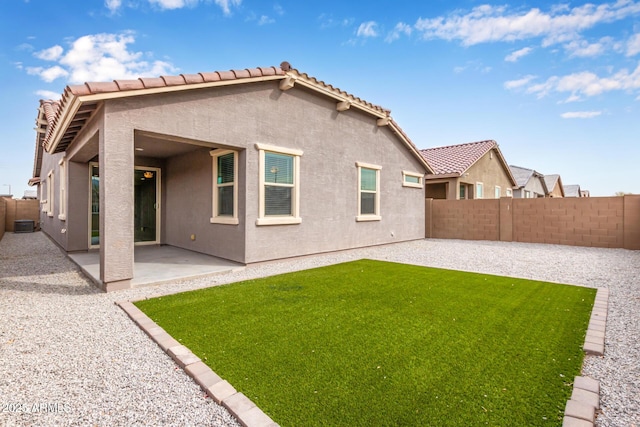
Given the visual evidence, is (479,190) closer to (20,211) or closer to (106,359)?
(106,359)

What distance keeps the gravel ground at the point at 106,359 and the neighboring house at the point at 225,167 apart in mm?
1012

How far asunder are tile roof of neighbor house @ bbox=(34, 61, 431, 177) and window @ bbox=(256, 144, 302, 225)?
1.66m

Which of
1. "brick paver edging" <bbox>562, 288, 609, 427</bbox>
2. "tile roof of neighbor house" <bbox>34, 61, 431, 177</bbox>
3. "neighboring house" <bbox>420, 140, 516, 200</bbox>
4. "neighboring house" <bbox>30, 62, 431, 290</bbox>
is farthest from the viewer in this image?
"neighboring house" <bbox>420, 140, 516, 200</bbox>

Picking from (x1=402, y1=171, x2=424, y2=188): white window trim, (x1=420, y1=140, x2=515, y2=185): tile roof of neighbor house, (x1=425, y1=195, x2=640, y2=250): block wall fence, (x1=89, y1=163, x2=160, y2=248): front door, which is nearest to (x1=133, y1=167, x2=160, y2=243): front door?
(x1=89, y1=163, x2=160, y2=248): front door

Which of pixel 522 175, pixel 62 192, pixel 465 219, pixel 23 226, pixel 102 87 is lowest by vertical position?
pixel 23 226

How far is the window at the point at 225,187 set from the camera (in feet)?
24.9

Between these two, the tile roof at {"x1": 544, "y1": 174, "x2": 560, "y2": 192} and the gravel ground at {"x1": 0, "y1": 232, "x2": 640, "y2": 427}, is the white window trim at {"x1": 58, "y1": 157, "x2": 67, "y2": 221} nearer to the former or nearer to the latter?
the gravel ground at {"x1": 0, "y1": 232, "x2": 640, "y2": 427}

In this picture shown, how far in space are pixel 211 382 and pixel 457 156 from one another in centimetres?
1938

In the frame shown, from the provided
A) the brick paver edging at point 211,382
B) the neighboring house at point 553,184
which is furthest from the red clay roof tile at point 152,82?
the neighboring house at point 553,184

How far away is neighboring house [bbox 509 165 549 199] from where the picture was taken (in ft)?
82.7

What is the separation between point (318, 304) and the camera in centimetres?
468

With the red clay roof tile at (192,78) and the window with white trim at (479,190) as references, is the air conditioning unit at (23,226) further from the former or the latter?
the window with white trim at (479,190)

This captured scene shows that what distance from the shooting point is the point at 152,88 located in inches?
221

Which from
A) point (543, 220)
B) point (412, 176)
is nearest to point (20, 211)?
point (412, 176)
